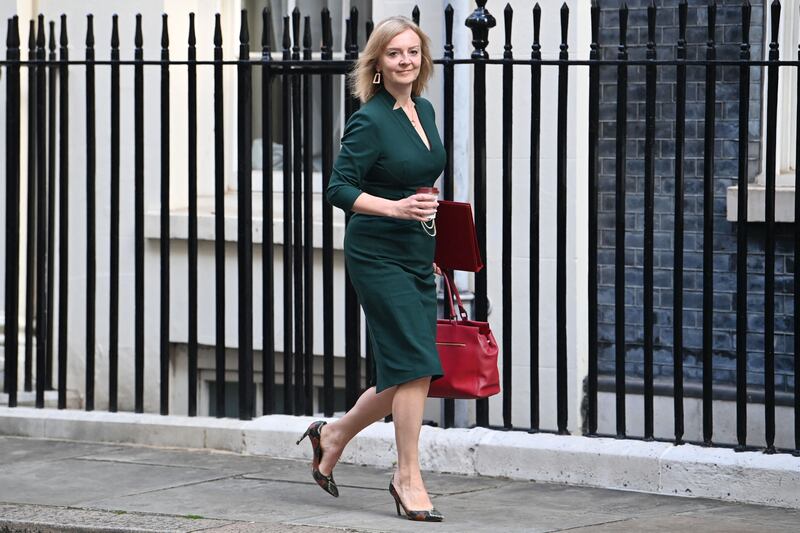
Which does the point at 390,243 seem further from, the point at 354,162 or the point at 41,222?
the point at 41,222

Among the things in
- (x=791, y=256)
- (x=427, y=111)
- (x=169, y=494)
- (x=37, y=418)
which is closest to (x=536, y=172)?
(x=427, y=111)

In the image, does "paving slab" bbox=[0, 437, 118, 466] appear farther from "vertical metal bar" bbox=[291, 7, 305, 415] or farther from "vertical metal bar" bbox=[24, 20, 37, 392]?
"vertical metal bar" bbox=[291, 7, 305, 415]

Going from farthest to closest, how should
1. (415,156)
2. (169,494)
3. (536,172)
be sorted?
(536,172)
(169,494)
(415,156)

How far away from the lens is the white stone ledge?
20.3ft

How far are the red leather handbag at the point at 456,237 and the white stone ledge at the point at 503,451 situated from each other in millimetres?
1128

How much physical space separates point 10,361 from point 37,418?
414mm

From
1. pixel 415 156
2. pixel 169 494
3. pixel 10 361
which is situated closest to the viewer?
pixel 415 156

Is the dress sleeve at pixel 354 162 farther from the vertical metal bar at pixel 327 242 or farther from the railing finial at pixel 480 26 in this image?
the vertical metal bar at pixel 327 242

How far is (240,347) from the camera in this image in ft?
24.3

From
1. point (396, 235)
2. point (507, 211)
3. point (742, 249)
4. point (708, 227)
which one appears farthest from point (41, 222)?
point (742, 249)

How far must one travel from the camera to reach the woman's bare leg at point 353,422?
5.75 m

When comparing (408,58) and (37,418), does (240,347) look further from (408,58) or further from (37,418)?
(408,58)

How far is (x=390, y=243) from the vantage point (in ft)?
18.4

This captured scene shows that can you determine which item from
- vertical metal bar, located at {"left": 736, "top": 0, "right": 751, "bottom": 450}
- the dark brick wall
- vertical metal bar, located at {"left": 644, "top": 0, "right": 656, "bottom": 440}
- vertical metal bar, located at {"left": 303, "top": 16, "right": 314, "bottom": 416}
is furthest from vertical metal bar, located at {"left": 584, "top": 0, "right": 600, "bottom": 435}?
vertical metal bar, located at {"left": 303, "top": 16, "right": 314, "bottom": 416}
